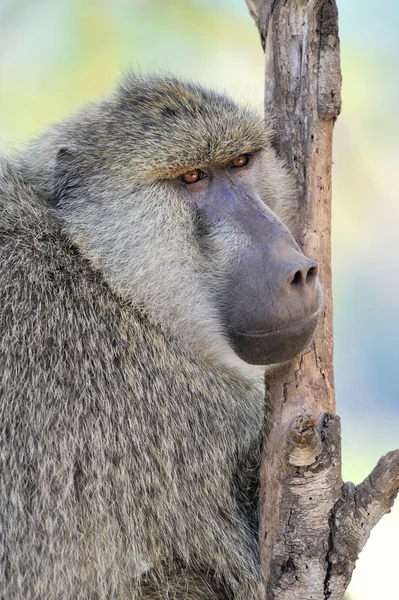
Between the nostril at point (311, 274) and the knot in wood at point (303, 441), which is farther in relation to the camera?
the nostril at point (311, 274)

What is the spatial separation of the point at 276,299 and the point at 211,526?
93cm

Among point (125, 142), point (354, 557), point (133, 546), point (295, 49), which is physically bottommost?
point (133, 546)

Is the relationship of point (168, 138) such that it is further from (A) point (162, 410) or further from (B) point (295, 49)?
(A) point (162, 410)

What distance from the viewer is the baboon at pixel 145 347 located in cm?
274

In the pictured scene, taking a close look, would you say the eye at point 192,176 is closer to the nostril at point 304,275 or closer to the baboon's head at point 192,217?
the baboon's head at point 192,217

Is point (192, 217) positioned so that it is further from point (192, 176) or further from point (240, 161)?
point (240, 161)

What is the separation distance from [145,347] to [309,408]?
0.66m

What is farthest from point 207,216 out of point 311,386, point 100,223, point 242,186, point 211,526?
point 211,526

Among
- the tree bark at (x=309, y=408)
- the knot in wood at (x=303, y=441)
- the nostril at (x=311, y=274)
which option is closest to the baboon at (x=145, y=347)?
the nostril at (x=311, y=274)

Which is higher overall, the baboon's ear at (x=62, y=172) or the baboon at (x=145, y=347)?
the baboon's ear at (x=62, y=172)

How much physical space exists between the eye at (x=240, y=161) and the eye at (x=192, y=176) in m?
0.19

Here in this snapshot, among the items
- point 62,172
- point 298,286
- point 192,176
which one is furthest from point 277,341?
point 62,172

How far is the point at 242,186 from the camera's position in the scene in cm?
312

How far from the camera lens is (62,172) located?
10.7 ft
